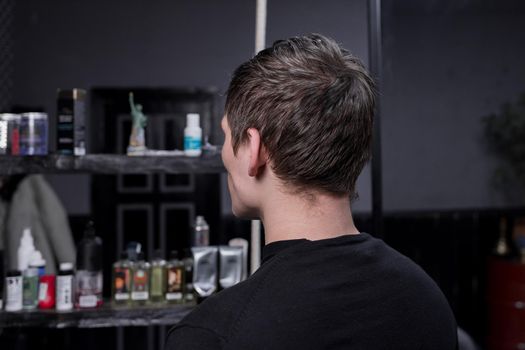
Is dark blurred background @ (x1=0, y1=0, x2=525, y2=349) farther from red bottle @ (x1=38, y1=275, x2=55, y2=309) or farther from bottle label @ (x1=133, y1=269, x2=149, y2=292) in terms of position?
bottle label @ (x1=133, y1=269, x2=149, y2=292)

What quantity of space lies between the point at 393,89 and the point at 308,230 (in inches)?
132

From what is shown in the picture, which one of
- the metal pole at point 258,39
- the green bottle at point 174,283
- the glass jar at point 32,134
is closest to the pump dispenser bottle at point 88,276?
the green bottle at point 174,283

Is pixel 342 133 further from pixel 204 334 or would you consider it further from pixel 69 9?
pixel 69 9

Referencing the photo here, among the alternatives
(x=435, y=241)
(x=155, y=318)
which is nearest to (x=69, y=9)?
(x=155, y=318)

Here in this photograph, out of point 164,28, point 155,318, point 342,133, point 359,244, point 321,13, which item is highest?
point 164,28

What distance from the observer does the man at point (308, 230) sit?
0.63 metres

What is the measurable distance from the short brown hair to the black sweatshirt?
9 centimetres

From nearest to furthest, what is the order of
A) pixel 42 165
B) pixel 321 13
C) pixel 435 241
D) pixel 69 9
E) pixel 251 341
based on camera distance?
1. pixel 251 341
2. pixel 42 165
3. pixel 321 13
4. pixel 69 9
5. pixel 435 241

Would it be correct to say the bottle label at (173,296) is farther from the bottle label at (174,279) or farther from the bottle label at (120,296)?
the bottle label at (120,296)

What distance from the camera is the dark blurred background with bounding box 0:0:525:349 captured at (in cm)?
323

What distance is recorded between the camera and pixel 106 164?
5.78 feet

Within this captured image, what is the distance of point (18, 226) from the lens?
2.35 m

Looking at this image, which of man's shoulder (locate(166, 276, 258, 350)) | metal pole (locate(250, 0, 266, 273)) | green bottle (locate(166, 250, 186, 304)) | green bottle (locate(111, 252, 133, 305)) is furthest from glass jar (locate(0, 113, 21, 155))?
man's shoulder (locate(166, 276, 258, 350))

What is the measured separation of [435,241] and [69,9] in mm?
2566
